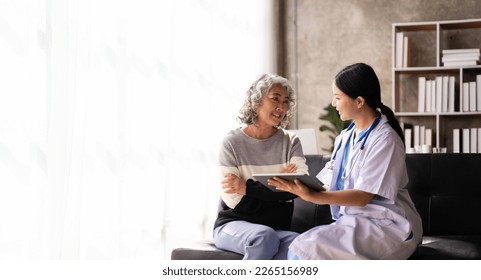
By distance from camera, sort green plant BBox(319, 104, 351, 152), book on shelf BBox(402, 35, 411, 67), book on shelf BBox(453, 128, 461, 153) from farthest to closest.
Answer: green plant BBox(319, 104, 351, 152)
book on shelf BBox(402, 35, 411, 67)
book on shelf BBox(453, 128, 461, 153)

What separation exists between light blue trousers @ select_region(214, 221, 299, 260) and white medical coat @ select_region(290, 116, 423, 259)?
25 centimetres

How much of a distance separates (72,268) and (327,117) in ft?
15.1

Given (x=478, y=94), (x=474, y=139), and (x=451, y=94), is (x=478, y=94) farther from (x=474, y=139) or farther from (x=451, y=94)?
(x=474, y=139)

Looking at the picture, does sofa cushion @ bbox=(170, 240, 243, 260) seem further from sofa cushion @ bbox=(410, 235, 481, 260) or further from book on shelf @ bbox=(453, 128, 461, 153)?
book on shelf @ bbox=(453, 128, 461, 153)

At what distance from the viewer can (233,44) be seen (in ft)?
18.6

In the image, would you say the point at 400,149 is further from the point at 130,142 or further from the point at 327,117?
the point at 327,117

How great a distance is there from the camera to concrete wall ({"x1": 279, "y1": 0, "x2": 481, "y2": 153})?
22.2 feet

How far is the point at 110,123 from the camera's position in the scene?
365 cm

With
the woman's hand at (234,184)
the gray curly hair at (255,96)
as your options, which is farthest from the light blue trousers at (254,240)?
the gray curly hair at (255,96)

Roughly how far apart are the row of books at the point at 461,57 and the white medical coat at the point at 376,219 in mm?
3899

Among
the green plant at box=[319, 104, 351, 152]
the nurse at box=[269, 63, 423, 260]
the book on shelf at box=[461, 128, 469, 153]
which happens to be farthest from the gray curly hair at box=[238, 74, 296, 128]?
the book on shelf at box=[461, 128, 469, 153]

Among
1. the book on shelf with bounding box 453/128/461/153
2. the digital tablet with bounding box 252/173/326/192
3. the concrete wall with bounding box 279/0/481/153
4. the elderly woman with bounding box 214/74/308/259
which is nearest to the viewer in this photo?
the digital tablet with bounding box 252/173/326/192

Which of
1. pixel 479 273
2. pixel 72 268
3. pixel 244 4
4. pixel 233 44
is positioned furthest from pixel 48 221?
pixel 244 4

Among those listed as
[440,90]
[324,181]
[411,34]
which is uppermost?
[411,34]
